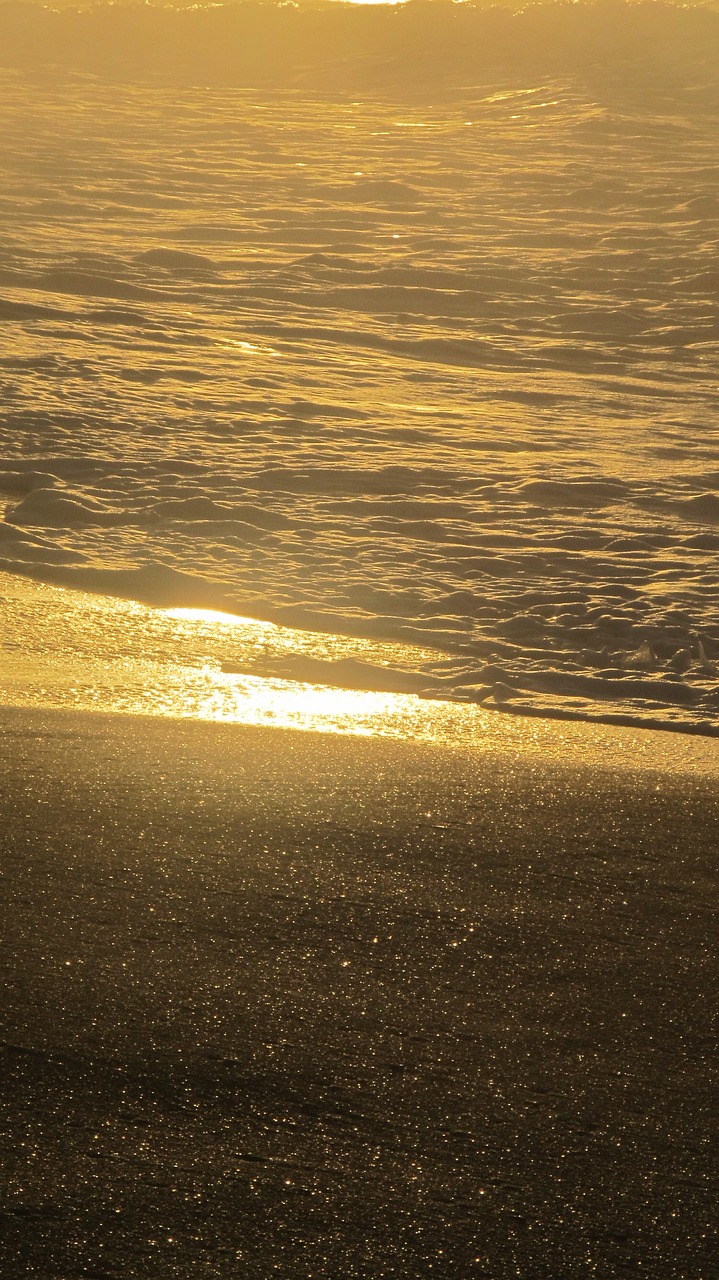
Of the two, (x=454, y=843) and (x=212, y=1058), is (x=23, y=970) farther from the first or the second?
(x=454, y=843)

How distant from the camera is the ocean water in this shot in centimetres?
488

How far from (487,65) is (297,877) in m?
18.0

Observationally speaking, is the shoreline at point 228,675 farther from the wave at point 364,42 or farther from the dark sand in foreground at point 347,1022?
the wave at point 364,42

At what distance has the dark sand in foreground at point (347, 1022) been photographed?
159 centimetres

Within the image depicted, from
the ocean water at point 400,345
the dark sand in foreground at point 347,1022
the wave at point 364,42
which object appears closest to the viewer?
the dark sand in foreground at point 347,1022

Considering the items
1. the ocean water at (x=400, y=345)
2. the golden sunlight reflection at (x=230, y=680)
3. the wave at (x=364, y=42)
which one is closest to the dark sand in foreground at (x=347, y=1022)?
the golden sunlight reflection at (x=230, y=680)

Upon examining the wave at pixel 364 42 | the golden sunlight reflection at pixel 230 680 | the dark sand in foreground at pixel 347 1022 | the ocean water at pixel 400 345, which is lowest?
the dark sand in foreground at pixel 347 1022

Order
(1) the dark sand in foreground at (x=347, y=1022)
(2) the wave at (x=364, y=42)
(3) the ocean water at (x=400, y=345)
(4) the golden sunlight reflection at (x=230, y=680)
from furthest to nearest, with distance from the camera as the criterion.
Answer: (2) the wave at (x=364, y=42), (3) the ocean water at (x=400, y=345), (4) the golden sunlight reflection at (x=230, y=680), (1) the dark sand in foreground at (x=347, y=1022)

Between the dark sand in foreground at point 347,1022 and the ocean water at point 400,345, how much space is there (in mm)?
1380

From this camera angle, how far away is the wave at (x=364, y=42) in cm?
1777

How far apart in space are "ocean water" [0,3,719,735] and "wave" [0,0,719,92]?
0.08m

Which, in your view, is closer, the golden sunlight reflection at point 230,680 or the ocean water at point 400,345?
the golden sunlight reflection at point 230,680

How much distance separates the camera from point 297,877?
91.3 inches

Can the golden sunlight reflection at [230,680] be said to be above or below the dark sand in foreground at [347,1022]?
above
